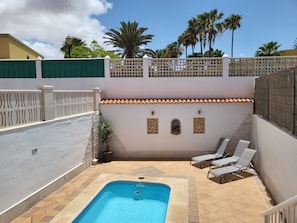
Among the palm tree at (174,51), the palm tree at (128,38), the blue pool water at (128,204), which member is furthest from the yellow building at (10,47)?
the palm tree at (174,51)

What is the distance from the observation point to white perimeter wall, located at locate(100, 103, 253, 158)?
11.8 meters

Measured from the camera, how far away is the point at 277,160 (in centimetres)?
669

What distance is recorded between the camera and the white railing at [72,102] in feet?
27.3

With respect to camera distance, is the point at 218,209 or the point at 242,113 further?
the point at 242,113

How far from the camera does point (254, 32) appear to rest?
27.2 m

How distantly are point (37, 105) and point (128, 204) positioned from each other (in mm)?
4413

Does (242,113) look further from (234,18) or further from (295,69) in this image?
(234,18)

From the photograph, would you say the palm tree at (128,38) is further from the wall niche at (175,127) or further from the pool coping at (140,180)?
the pool coping at (140,180)

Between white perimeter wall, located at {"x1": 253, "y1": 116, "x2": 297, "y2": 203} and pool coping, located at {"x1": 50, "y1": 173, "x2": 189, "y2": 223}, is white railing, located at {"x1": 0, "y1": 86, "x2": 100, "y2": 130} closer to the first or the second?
pool coping, located at {"x1": 50, "y1": 173, "x2": 189, "y2": 223}

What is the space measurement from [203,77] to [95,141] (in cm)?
707

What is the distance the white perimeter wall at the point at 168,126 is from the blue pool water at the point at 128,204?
363 cm

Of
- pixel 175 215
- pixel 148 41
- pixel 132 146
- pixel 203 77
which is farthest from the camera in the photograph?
pixel 148 41

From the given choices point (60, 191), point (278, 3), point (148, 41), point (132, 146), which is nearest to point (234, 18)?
point (148, 41)

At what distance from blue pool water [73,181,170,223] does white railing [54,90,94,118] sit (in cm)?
336
